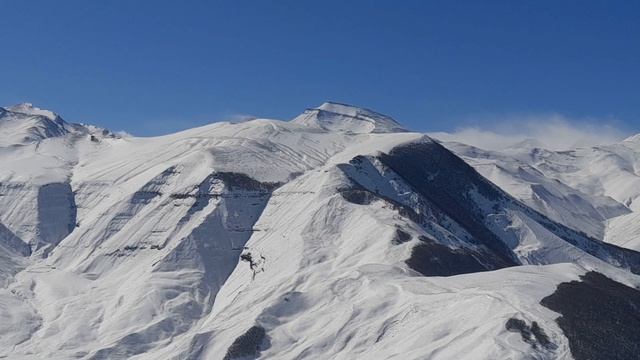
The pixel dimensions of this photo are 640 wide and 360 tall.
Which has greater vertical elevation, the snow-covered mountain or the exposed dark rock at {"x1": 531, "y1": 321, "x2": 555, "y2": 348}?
the snow-covered mountain

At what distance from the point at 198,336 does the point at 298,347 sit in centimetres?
1559

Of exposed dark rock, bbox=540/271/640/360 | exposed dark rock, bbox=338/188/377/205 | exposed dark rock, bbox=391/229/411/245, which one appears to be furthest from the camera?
exposed dark rock, bbox=338/188/377/205

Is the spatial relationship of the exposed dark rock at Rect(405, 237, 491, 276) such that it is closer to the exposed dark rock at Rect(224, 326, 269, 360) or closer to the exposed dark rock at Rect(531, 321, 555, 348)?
the exposed dark rock at Rect(224, 326, 269, 360)

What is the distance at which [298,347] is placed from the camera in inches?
5379

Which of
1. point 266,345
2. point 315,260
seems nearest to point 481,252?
point 315,260

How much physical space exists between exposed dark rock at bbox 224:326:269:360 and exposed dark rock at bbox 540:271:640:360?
37.8 metres

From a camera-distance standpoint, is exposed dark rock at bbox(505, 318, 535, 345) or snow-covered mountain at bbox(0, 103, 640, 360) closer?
exposed dark rock at bbox(505, 318, 535, 345)

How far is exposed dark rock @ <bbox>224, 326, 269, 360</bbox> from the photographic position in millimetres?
136500

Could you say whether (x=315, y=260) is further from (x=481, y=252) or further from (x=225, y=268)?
(x=481, y=252)

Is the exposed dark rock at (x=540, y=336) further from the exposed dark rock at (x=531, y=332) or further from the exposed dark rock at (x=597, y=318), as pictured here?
the exposed dark rock at (x=597, y=318)

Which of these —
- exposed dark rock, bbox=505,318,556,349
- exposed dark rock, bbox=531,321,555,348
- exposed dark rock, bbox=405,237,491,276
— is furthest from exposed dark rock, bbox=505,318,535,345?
exposed dark rock, bbox=405,237,491,276

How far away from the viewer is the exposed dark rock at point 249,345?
448 feet

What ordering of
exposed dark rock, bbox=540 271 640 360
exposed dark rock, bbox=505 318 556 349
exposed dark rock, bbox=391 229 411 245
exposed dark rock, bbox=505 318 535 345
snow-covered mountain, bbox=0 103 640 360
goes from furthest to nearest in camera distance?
exposed dark rock, bbox=391 229 411 245 → snow-covered mountain, bbox=0 103 640 360 → exposed dark rock, bbox=540 271 640 360 → exposed dark rock, bbox=505 318 535 345 → exposed dark rock, bbox=505 318 556 349

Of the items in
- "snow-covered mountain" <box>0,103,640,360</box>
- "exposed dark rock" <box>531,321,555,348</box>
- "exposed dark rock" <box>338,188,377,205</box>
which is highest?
"exposed dark rock" <box>338,188,377,205</box>
